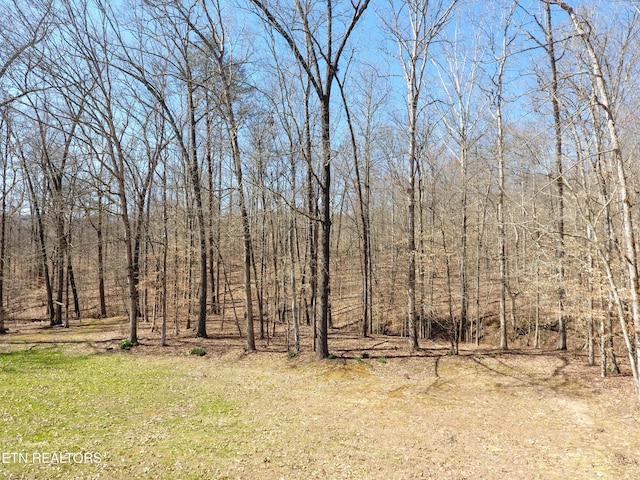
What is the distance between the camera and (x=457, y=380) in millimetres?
7422

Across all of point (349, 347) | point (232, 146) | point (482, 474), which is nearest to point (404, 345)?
point (349, 347)

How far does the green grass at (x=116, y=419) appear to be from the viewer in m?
3.76

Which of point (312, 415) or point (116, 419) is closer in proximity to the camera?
point (116, 419)

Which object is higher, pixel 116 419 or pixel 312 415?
pixel 116 419

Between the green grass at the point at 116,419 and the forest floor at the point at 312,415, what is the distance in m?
0.02

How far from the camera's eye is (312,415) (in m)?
5.52

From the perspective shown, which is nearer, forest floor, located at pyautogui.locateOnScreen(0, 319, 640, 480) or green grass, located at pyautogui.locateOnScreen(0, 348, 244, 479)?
green grass, located at pyautogui.locateOnScreen(0, 348, 244, 479)

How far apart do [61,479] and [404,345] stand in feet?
28.6

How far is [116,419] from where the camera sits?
198 inches

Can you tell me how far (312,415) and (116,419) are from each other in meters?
3.03

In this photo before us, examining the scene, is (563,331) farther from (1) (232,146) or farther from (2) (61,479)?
(2) (61,479)

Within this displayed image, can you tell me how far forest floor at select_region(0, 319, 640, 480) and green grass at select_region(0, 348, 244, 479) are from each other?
0.02 meters

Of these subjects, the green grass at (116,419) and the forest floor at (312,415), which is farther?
the forest floor at (312,415)

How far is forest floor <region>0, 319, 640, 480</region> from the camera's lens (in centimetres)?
392
